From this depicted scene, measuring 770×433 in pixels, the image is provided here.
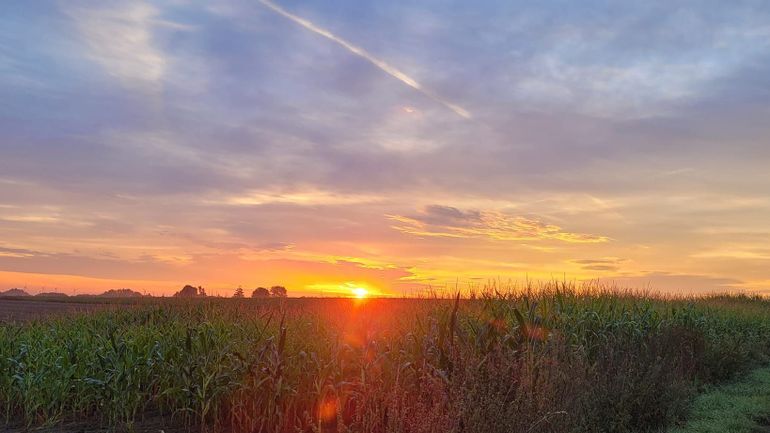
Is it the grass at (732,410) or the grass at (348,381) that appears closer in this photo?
the grass at (348,381)

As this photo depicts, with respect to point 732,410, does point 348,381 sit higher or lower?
higher

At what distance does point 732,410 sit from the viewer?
10.1 m

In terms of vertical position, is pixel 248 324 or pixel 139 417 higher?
pixel 248 324

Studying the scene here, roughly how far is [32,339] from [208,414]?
6.04 meters

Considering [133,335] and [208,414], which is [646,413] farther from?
[133,335]

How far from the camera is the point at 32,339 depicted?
448 inches

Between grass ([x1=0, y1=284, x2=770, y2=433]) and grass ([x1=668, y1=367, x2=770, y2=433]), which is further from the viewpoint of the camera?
grass ([x1=668, y1=367, x2=770, y2=433])

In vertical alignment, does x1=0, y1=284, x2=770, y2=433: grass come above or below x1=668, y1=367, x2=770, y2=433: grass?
above

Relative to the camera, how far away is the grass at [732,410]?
8.94 m

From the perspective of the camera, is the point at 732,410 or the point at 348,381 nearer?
the point at 348,381

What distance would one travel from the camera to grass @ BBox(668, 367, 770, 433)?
8938mm

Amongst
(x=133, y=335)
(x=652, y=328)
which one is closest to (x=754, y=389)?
(x=652, y=328)

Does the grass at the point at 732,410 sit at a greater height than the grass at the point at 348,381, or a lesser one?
lesser

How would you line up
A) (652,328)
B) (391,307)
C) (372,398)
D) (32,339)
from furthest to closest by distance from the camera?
1. (391,307)
2. (652,328)
3. (32,339)
4. (372,398)
